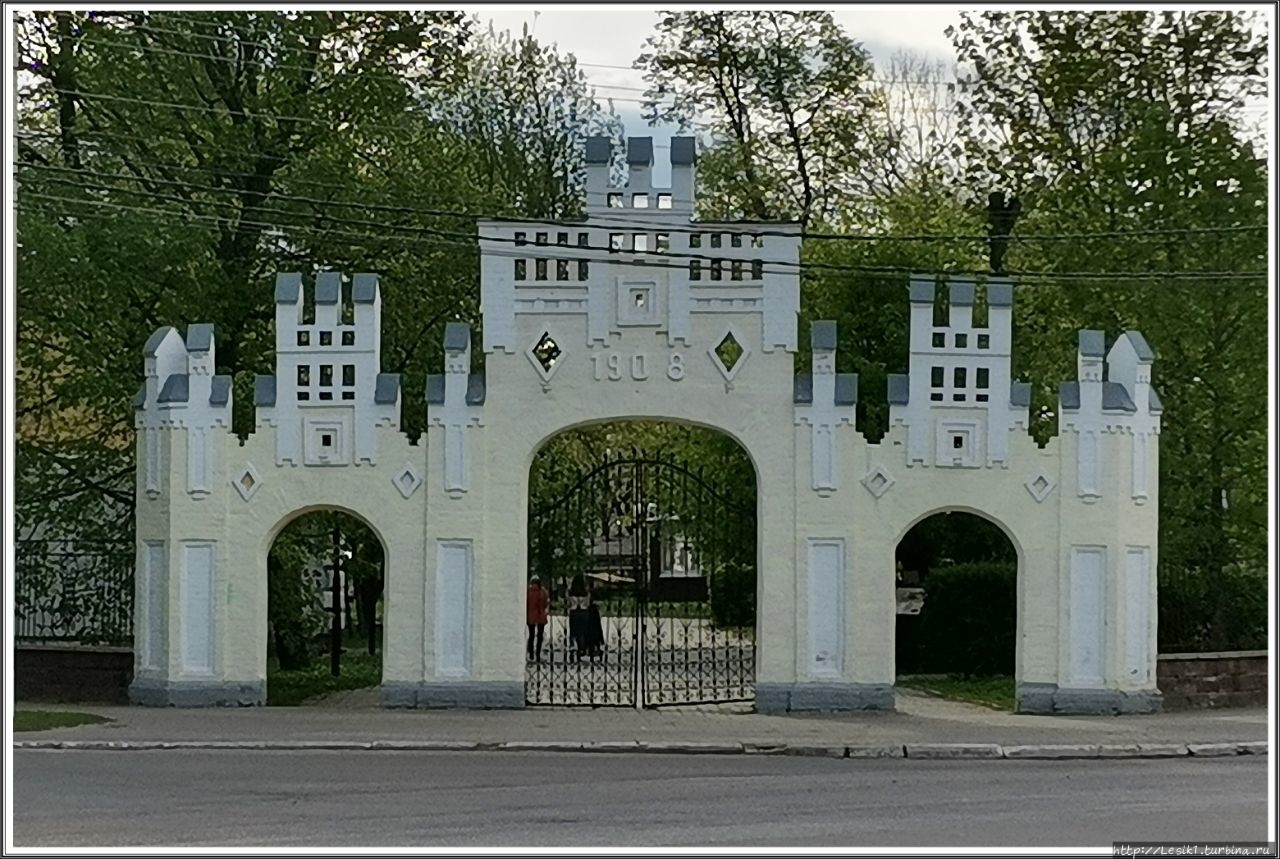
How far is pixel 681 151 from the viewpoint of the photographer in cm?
2155

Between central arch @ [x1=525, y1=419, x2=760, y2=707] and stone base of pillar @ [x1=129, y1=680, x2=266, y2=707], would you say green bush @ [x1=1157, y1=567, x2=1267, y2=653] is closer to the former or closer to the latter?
central arch @ [x1=525, y1=419, x2=760, y2=707]

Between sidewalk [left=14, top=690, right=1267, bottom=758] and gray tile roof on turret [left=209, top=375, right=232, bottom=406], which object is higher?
gray tile roof on turret [left=209, top=375, right=232, bottom=406]

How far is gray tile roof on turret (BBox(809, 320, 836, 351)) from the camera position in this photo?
70.5 ft

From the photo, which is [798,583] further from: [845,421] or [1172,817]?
[1172,817]

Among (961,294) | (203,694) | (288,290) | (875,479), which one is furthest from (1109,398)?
(203,694)

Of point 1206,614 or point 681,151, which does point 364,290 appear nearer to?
point 681,151

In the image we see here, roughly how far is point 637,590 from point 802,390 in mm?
2959

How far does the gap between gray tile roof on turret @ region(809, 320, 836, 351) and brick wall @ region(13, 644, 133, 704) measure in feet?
28.1

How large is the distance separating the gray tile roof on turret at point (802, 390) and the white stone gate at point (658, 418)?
0.02m

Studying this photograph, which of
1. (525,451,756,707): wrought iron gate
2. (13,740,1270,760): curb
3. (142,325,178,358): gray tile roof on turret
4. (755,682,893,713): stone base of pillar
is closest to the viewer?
(13,740,1270,760): curb

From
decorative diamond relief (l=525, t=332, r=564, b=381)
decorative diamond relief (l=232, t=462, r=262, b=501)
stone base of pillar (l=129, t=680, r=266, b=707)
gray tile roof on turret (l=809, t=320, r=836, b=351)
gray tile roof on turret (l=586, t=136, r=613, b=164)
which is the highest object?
gray tile roof on turret (l=586, t=136, r=613, b=164)

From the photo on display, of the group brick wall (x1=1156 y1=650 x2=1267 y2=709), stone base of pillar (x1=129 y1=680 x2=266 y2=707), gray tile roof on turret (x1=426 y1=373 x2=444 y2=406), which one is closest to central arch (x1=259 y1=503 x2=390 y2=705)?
stone base of pillar (x1=129 y1=680 x2=266 y2=707)

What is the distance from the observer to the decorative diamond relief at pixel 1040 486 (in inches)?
837

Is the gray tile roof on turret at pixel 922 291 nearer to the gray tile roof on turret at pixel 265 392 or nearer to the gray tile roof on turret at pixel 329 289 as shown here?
the gray tile roof on turret at pixel 329 289
